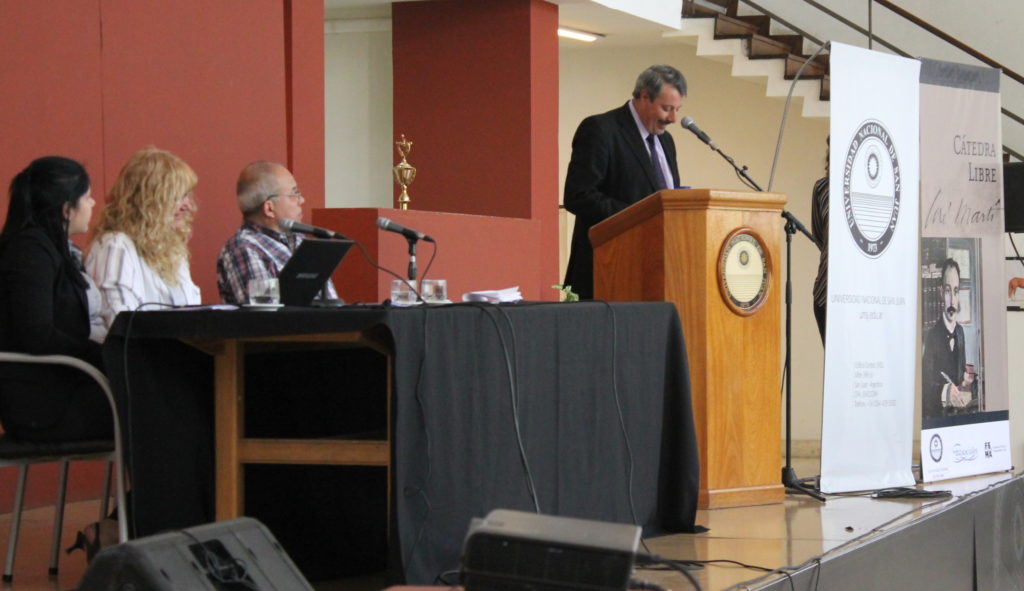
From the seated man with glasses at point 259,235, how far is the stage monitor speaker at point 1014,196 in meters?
3.79

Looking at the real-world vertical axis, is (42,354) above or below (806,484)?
above

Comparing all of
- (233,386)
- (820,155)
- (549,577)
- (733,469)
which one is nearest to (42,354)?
(233,386)

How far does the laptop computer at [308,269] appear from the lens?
3.13m

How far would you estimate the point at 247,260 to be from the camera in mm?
3814

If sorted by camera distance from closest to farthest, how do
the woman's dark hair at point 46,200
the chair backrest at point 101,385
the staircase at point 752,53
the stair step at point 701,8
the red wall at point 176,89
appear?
the chair backrest at point 101,385, the woman's dark hair at point 46,200, the red wall at point 176,89, the stair step at point 701,8, the staircase at point 752,53

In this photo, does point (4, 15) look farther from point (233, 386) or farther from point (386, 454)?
point (386, 454)

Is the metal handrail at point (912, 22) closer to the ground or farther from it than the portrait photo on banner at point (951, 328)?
farther from it

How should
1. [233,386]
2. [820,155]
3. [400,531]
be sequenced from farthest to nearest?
1. [820,155]
2. [233,386]
3. [400,531]

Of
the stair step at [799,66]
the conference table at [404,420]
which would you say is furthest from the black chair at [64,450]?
the stair step at [799,66]

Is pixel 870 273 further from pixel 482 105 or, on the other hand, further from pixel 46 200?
pixel 482 105

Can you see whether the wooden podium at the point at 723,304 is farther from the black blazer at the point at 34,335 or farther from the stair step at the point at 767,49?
the stair step at the point at 767,49

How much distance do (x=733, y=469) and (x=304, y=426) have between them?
4.77 ft

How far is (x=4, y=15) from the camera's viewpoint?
178 inches

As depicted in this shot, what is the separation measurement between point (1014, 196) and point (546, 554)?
5.15 m
